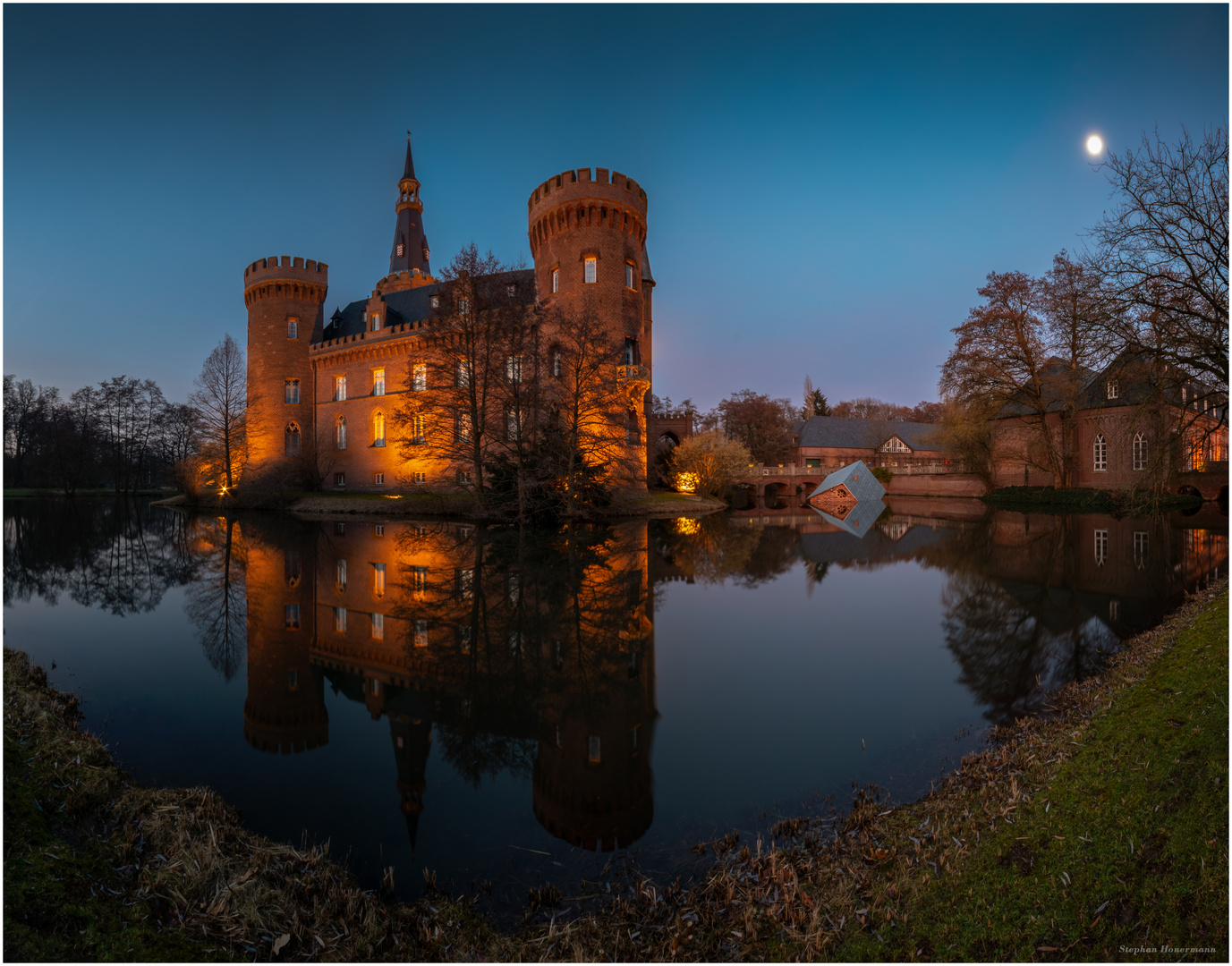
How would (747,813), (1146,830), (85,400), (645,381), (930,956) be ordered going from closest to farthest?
1. (930,956)
2. (1146,830)
3. (747,813)
4. (645,381)
5. (85,400)

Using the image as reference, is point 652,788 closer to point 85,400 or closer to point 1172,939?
point 1172,939

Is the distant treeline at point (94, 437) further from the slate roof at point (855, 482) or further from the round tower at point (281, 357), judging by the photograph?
the slate roof at point (855, 482)

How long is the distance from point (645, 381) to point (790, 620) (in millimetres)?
22051

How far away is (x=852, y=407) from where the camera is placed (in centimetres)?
10119

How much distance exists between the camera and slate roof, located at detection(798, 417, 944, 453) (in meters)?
65.7

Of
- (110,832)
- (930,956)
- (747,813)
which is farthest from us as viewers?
(747,813)

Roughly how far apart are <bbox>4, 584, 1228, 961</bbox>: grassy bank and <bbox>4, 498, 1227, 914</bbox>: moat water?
38cm

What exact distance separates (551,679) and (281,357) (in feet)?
133

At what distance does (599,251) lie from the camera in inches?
1107

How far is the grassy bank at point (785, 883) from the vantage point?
2.34 metres

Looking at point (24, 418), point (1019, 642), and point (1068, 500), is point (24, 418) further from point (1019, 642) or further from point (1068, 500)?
point (1068, 500)

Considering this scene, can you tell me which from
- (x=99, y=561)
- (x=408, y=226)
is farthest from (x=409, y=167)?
(x=99, y=561)

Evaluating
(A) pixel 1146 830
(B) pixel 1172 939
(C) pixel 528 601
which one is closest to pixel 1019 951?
(B) pixel 1172 939

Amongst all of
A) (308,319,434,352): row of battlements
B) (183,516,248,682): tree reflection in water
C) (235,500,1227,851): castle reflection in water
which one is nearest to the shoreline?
(235,500,1227,851): castle reflection in water
